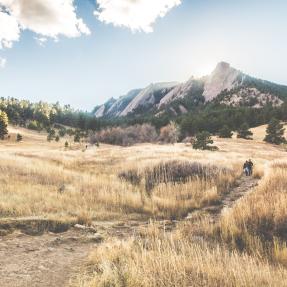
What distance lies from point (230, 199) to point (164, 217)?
3139 millimetres

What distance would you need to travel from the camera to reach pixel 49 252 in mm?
8070

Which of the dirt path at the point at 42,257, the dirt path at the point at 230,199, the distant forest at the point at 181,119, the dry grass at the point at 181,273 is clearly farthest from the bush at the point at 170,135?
the dry grass at the point at 181,273

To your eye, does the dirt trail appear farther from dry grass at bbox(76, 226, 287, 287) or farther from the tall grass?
the tall grass

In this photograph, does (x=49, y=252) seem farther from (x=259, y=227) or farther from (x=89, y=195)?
(x=89, y=195)

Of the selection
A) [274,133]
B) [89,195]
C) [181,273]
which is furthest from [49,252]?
[274,133]

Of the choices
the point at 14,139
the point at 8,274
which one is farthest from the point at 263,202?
the point at 14,139

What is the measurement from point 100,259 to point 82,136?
13906 centimetres

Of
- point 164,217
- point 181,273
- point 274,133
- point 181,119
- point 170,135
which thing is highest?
point 181,119

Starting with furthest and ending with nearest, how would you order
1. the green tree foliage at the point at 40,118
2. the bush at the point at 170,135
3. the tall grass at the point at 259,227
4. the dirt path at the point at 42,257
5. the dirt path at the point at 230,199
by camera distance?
the green tree foliage at the point at 40,118, the bush at the point at 170,135, the dirt path at the point at 230,199, the tall grass at the point at 259,227, the dirt path at the point at 42,257

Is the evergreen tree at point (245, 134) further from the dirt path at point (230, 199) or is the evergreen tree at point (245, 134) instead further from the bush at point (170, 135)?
the dirt path at point (230, 199)

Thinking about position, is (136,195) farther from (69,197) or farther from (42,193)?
(42,193)

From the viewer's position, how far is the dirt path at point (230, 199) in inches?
473

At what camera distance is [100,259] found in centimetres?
682

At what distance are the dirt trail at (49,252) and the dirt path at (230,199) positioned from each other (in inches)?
6.1
